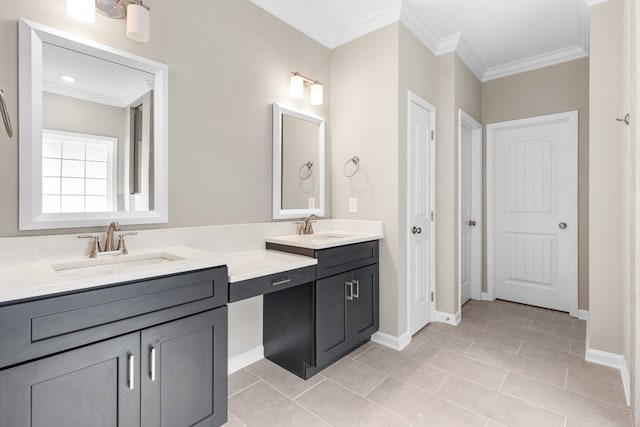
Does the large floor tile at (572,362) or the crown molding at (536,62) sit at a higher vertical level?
the crown molding at (536,62)

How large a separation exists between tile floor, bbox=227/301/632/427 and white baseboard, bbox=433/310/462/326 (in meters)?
0.26

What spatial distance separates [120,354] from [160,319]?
0.17 metres

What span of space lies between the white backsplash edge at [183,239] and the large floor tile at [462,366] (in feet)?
3.26

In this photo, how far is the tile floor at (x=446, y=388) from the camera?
172cm

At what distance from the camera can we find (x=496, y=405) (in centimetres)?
182

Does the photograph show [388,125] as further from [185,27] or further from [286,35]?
[185,27]

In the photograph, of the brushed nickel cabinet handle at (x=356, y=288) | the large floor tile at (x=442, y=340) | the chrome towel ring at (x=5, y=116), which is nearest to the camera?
the chrome towel ring at (x=5, y=116)

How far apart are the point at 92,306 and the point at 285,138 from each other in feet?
5.66

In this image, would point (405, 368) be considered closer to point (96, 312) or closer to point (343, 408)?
point (343, 408)

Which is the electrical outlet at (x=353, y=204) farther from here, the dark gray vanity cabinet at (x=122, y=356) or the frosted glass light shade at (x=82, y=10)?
the frosted glass light shade at (x=82, y=10)

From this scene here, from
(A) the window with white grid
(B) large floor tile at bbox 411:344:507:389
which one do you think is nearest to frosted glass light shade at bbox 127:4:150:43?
(A) the window with white grid

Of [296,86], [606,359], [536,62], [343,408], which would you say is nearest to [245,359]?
[343,408]

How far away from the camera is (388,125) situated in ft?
8.32

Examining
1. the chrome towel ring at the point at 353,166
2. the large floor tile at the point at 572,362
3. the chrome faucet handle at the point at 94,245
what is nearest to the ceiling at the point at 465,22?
the chrome towel ring at the point at 353,166
